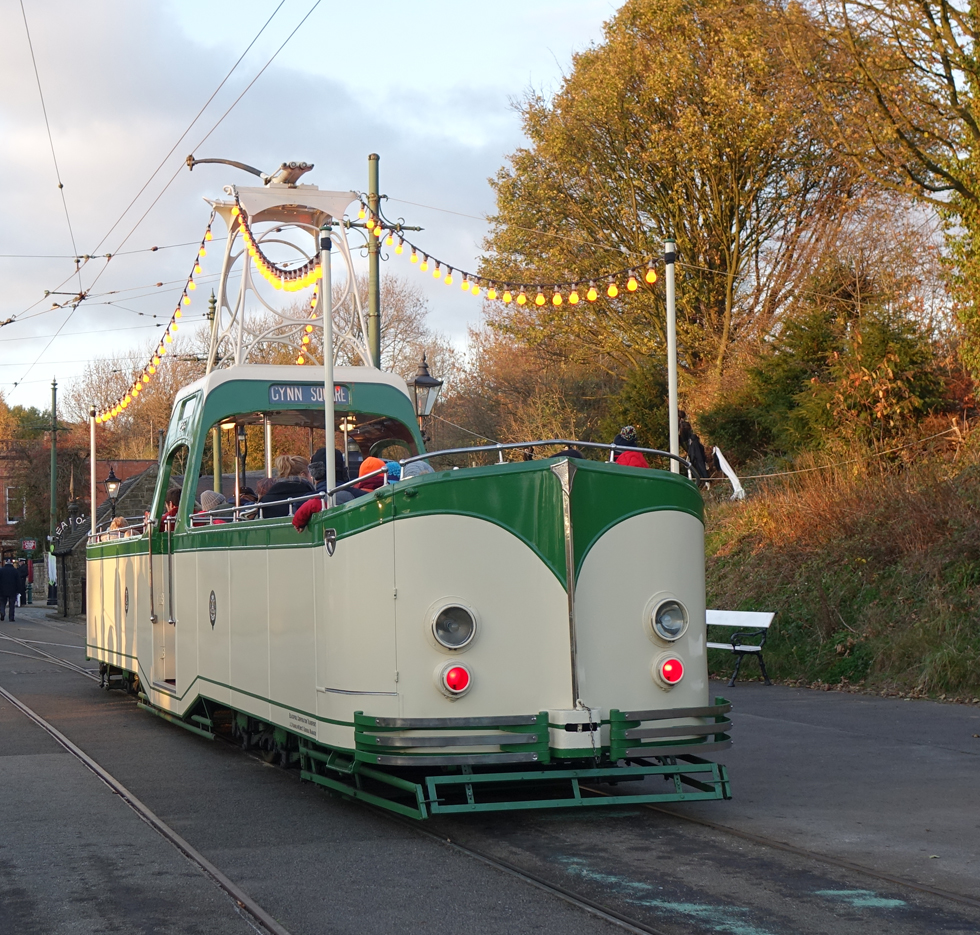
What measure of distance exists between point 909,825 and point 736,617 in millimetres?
7680

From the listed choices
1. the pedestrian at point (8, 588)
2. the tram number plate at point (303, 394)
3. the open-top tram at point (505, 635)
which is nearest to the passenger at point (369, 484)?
the open-top tram at point (505, 635)

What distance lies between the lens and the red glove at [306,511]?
8.30 metres

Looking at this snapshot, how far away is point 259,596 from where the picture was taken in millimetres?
9344

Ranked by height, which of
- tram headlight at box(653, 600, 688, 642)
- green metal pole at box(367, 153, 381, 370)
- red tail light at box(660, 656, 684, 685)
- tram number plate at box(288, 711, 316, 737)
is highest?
green metal pole at box(367, 153, 381, 370)

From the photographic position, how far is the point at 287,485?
Result: 33.1 ft

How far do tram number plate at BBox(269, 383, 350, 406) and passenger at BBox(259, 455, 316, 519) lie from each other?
1.91 ft

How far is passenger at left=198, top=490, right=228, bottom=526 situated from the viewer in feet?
36.5

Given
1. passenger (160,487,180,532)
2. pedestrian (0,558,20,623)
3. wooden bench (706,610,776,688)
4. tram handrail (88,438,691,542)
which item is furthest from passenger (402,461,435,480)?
pedestrian (0,558,20,623)

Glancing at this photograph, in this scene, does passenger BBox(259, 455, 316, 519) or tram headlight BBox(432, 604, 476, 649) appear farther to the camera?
passenger BBox(259, 455, 316, 519)

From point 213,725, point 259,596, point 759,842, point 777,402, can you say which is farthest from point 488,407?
point 759,842

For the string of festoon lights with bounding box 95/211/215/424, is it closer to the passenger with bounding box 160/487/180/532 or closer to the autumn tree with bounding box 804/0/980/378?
the passenger with bounding box 160/487/180/532

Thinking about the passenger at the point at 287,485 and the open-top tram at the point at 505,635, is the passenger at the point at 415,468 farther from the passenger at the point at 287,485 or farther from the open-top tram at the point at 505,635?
Result: the passenger at the point at 287,485

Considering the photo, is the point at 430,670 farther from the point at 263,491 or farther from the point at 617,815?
the point at 263,491

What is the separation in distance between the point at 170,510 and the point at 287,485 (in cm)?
283
